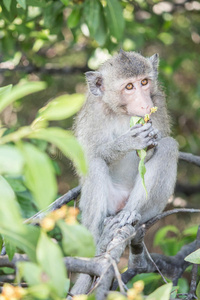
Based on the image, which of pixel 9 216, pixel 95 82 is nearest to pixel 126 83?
pixel 95 82

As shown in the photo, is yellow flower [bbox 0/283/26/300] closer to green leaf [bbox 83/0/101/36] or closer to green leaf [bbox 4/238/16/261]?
green leaf [bbox 4/238/16/261]

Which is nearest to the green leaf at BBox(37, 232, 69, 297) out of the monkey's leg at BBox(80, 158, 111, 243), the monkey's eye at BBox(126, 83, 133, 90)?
the monkey's leg at BBox(80, 158, 111, 243)

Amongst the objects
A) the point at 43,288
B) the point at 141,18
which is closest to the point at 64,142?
the point at 43,288

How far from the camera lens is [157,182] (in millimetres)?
5293

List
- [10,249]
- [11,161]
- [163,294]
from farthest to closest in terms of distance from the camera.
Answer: [10,249] → [163,294] → [11,161]

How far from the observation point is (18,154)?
1800 mm

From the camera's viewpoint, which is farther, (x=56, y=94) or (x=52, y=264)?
(x=56, y=94)

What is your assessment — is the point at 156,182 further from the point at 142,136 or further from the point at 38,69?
the point at 38,69

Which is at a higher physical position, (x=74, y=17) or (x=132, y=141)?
(x=74, y=17)

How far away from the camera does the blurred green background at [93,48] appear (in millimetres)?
5723

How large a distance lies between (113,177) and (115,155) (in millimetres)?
686

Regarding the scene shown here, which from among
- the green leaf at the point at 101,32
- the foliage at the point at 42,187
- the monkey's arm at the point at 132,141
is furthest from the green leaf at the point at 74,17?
the foliage at the point at 42,187

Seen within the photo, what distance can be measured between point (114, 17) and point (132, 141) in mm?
1363

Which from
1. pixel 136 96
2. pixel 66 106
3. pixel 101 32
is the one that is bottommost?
pixel 136 96
